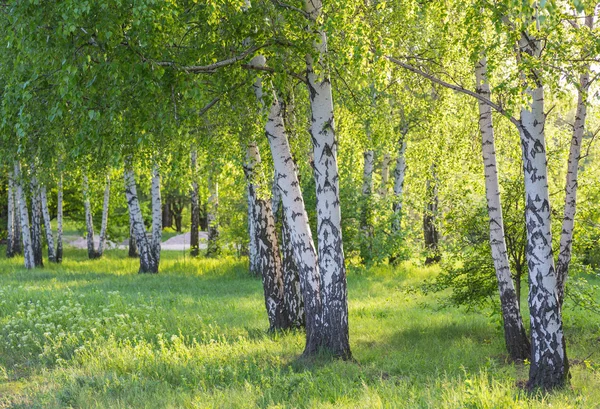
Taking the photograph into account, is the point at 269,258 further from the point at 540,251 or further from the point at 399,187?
the point at 399,187

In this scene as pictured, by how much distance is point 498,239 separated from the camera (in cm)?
914

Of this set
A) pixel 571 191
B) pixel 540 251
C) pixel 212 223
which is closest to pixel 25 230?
pixel 212 223

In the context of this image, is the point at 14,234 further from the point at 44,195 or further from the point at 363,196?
the point at 363,196

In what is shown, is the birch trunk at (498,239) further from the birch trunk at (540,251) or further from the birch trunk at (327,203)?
the birch trunk at (327,203)

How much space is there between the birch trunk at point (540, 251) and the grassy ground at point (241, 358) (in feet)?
1.21

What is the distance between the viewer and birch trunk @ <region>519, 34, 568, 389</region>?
7008 millimetres

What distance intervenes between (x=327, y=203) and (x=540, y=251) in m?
2.84

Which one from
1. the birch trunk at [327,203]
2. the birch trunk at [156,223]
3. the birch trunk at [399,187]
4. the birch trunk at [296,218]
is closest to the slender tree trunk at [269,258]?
the birch trunk at [296,218]

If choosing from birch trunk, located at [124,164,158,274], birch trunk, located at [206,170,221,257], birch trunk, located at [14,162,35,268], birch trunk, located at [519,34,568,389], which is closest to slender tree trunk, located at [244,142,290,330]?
birch trunk, located at [519,34,568,389]

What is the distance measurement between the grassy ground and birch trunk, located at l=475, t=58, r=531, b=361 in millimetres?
449

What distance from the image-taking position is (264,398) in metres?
6.64

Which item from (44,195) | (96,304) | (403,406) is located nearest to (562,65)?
(403,406)

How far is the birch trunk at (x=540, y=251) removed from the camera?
7.01m

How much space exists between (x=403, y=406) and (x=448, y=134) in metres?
6.23
